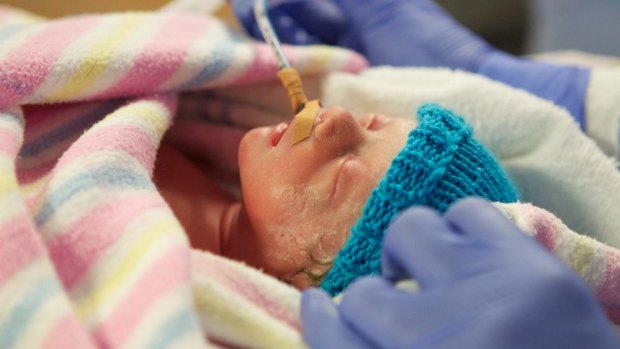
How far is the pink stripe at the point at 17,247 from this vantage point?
502 millimetres

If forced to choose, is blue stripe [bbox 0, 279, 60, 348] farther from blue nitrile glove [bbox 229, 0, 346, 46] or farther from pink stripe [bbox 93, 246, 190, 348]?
blue nitrile glove [bbox 229, 0, 346, 46]

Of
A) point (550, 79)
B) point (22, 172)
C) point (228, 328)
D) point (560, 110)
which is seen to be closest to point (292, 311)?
point (228, 328)

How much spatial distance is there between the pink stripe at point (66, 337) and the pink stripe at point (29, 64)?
289 mm

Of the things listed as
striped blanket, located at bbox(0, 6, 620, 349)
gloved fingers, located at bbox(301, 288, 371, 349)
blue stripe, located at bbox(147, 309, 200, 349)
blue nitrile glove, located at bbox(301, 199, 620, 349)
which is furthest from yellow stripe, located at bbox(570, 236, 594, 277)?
blue stripe, located at bbox(147, 309, 200, 349)

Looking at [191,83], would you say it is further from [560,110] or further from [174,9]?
[560,110]

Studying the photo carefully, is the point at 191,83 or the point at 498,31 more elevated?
the point at 191,83

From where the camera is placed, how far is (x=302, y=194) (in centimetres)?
64

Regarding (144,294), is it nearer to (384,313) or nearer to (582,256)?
(384,313)

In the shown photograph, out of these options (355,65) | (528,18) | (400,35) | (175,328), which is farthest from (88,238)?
(528,18)

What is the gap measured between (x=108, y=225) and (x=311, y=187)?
7.9 inches

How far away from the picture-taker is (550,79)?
928 millimetres

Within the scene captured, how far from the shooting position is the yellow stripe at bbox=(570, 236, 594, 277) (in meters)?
0.59

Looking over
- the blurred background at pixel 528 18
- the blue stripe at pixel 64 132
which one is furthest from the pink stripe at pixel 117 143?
the blurred background at pixel 528 18

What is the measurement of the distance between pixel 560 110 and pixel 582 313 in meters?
0.43
